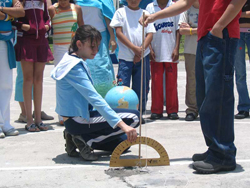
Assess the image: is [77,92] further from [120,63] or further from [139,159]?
[120,63]

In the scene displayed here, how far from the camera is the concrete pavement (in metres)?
4.03

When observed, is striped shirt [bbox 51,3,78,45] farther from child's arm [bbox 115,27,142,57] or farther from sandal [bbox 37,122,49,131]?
sandal [bbox 37,122,49,131]

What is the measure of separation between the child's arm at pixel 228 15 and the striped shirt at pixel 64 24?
299cm

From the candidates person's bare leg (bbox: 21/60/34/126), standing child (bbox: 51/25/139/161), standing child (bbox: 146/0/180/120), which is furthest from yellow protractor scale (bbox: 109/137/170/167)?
standing child (bbox: 146/0/180/120)

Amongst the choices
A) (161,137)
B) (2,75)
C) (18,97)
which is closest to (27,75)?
(2,75)

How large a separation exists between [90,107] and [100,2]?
2589 mm

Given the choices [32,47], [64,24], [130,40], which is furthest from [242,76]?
[32,47]

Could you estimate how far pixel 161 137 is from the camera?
581 cm

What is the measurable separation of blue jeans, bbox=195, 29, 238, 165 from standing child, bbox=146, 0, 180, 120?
8.72 ft

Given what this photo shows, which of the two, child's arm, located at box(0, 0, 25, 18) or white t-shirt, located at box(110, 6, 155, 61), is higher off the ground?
child's arm, located at box(0, 0, 25, 18)

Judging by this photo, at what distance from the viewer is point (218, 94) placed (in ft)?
13.8

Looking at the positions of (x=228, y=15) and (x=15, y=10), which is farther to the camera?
(x=15, y=10)

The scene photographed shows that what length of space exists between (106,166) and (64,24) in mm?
2791

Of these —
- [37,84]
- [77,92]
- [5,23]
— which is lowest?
[37,84]
